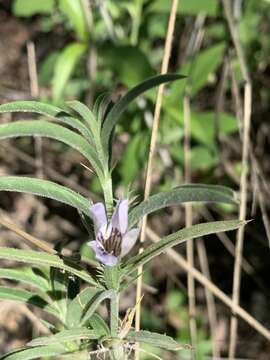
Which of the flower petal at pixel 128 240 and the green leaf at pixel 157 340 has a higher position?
the flower petal at pixel 128 240

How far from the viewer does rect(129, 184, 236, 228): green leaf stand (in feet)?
3.02

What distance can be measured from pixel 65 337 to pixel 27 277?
199 millimetres

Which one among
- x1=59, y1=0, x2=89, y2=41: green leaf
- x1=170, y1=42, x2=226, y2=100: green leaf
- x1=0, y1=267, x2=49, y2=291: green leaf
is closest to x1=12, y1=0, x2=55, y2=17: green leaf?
x1=59, y1=0, x2=89, y2=41: green leaf

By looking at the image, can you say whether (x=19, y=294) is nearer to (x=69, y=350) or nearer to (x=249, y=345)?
(x=69, y=350)

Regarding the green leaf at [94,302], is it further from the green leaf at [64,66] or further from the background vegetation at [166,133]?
the green leaf at [64,66]

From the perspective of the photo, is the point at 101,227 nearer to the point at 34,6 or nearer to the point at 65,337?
the point at 65,337

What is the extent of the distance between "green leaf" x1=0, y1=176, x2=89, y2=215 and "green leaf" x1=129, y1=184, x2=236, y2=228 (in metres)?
0.07

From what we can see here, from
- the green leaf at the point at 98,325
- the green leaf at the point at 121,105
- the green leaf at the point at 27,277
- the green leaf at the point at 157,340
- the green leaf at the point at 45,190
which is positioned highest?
the green leaf at the point at 121,105

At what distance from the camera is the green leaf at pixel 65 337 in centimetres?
87

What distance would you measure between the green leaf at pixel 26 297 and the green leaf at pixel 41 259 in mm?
141

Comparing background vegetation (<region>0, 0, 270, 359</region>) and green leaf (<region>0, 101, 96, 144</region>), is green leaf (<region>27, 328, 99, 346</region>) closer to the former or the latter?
green leaf (<region>0, 101, 96, 144</region>)

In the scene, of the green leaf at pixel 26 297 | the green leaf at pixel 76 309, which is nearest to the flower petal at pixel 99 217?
the green leaf at pixel 76 309

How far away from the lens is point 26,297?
1051 mm

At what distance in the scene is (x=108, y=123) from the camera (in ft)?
Result: 3.03
